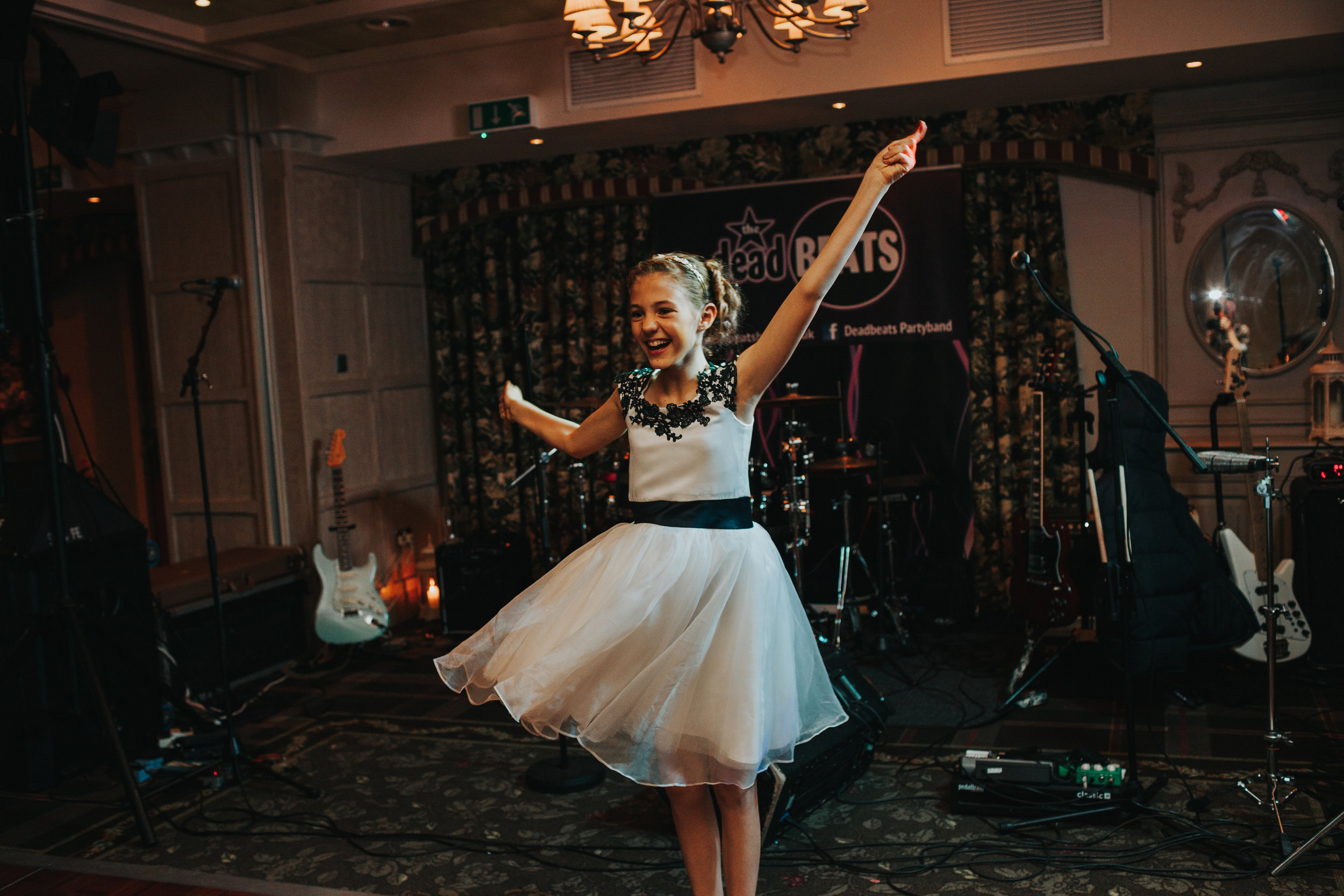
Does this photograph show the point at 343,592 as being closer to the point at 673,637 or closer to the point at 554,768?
the point at 554,768

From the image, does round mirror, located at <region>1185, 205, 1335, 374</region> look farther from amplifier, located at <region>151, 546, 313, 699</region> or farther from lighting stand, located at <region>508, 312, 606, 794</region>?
amplifier, located at <region>151, 546, 313, 699</region>

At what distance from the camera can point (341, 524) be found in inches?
208

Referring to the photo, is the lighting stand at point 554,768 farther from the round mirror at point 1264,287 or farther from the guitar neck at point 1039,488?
the round mirror at point 1264,287

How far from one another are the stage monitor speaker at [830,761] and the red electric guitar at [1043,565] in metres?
0.89

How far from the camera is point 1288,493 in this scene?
4602mm

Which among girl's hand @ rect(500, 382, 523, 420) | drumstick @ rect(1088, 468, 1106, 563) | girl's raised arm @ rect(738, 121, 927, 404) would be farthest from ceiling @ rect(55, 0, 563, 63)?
drumstick @ rect(1088, 468, 1106, 563)

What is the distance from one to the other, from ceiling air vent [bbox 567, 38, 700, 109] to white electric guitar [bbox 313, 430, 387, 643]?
2.11m

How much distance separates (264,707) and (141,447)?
3.21 m

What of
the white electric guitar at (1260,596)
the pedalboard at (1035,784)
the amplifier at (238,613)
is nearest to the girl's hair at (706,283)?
the pedalboard at (1035,784)

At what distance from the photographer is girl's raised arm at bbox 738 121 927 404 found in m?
1.96

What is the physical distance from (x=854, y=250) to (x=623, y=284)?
4.36ft

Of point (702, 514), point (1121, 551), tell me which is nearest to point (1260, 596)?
point (1121, 551)

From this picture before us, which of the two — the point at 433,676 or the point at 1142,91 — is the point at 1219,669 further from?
the point at 433,676

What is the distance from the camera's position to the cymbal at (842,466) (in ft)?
14.6
